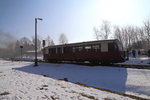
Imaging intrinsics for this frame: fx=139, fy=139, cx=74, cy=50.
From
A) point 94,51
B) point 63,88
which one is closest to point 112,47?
point 94,51

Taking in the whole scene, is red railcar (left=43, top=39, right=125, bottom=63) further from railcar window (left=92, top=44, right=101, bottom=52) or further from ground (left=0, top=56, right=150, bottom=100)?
ground (left=0, top=56, right=150, bottom=100)

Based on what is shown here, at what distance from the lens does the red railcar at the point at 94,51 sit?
16047 millimetres

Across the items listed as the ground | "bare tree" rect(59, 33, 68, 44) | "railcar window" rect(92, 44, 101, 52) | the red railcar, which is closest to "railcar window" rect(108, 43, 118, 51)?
the red railcar

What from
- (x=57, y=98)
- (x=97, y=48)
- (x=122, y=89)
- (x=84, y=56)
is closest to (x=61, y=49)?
(x=84, y=56)

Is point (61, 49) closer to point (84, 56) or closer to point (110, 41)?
point (84, 56)

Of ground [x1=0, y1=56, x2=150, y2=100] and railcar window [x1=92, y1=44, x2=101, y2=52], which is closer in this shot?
ground [x1=0, y1=56, x2=150, y2=100]

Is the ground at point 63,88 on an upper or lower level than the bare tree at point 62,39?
lower

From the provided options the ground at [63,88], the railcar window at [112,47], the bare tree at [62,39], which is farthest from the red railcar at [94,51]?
the bare tree at [62,39]

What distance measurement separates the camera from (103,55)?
1669 cm

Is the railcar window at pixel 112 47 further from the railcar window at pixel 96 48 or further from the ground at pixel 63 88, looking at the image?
the ground at pixel 63 88

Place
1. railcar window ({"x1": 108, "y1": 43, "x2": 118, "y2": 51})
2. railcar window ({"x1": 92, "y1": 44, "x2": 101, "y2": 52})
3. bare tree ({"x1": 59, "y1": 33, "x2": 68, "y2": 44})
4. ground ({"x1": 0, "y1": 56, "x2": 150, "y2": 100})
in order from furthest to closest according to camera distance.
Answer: bare tree ({"x1": 59, "y1": 33, "x2": 68, "y2": 44}) → railcar window ({"x1": 92, "y1": 44, "x2": 101, "y2": 52}) → railcar window ({"x1": 108, "y1": 43, "x2": 118, "y2": 51}) → ground ({"x1": 0, "y1": 56, "x2": 150, "y2": 100})

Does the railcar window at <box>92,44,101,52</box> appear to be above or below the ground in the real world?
above

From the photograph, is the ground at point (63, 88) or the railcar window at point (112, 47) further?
the railcar window at point (112, 47)

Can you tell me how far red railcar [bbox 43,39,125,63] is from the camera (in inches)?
632
